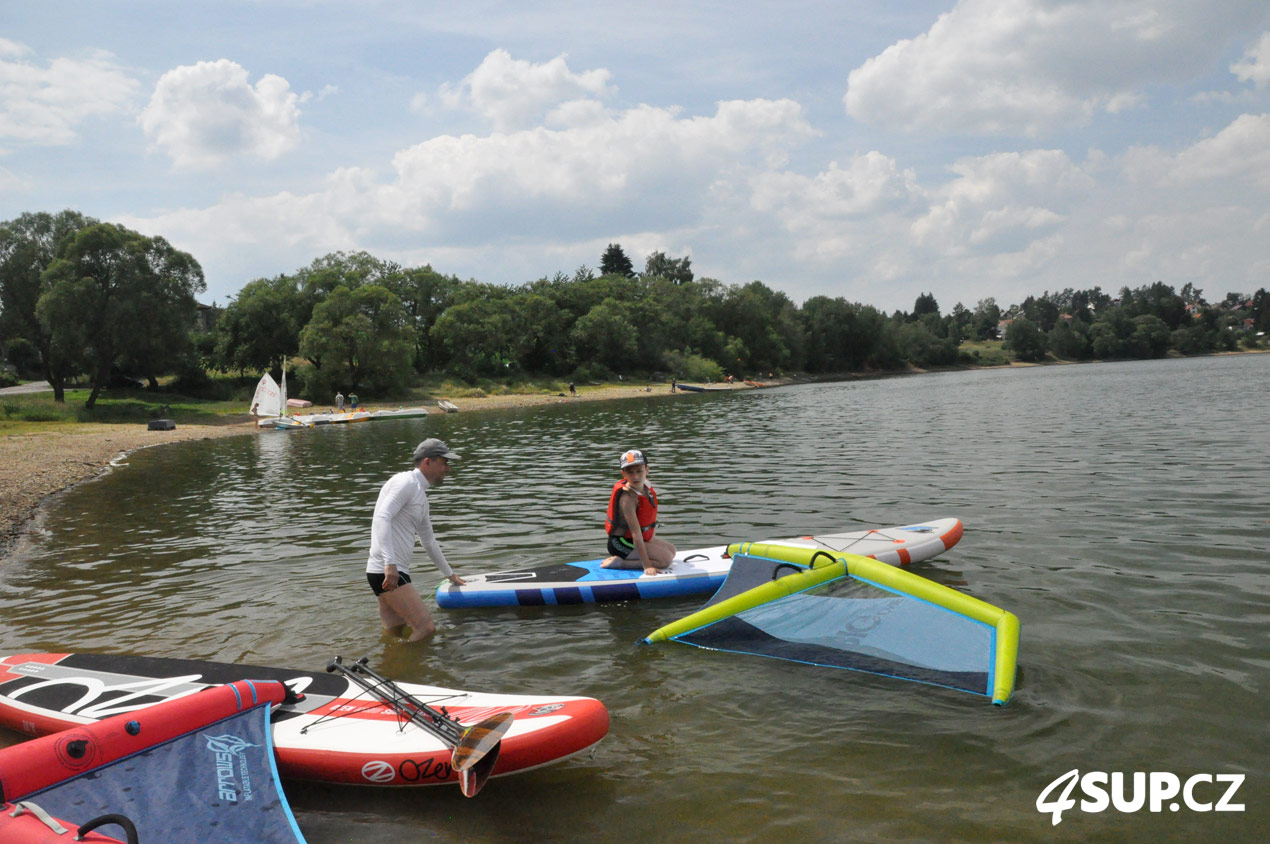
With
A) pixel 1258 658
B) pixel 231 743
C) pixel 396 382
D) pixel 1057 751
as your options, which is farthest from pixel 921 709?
pixel 396 382

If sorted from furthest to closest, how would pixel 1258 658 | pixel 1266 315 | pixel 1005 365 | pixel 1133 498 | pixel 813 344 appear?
pixel 1266 315 < pixel 1005 365 < pixel 813 344 < pixel 1133 498 < pixel 1258 658

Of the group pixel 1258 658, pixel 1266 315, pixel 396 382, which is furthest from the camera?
pixel 1266 315

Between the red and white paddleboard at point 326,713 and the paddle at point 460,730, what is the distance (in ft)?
0.20

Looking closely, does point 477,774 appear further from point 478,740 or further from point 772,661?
point 772,661

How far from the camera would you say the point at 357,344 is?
199 feet

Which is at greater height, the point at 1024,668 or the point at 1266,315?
the point at 1266,315

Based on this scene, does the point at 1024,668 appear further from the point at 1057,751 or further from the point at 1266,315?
the point at 1266,315

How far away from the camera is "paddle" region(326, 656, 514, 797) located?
198 inches

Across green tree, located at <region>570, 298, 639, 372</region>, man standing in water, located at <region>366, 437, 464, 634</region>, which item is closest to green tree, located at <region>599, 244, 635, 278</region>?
green tree, located at <region>570, 298, 639, 372</region>

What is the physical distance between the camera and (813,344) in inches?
4542

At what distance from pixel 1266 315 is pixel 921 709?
189967 mm

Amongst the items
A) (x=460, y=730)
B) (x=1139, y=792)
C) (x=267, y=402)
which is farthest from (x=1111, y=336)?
(x=460, y=730)

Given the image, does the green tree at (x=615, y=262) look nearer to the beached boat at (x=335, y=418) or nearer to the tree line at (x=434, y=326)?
A: the tree line at (x=434, y=326)

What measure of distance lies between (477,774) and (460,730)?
0.44 meters
